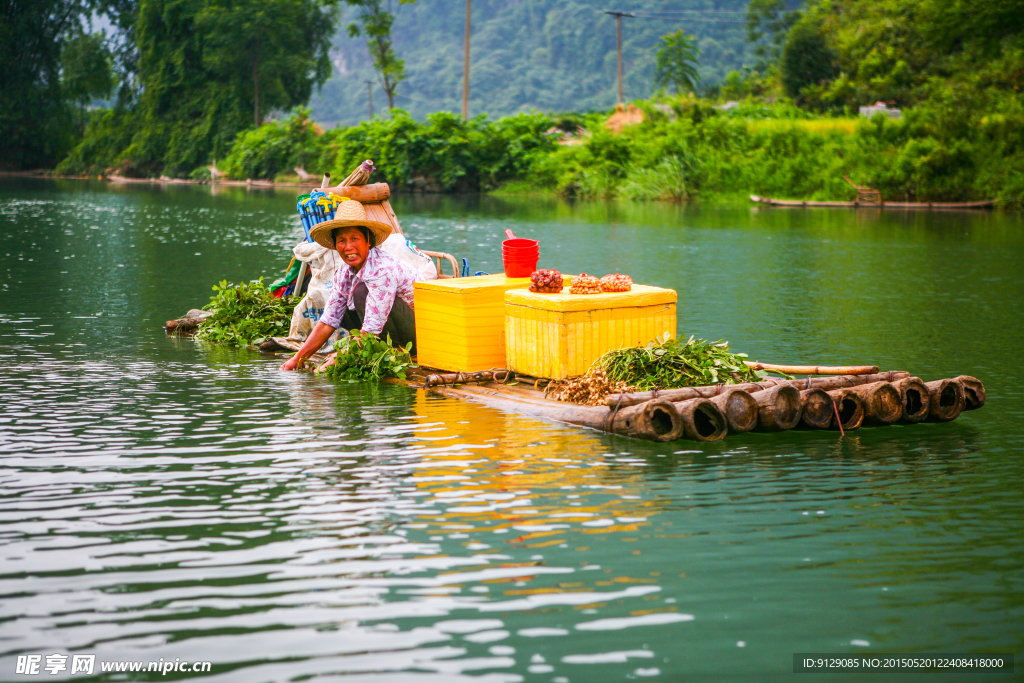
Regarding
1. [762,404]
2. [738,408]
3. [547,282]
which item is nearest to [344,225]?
[547,282]

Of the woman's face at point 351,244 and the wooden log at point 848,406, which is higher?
the woman's face at point 351,244

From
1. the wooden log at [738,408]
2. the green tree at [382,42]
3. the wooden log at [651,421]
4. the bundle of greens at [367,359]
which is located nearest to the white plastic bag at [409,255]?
the bundle of greens at [367,359]

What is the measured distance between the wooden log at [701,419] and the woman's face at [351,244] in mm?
4274

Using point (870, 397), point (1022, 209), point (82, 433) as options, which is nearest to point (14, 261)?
point (82, 433)

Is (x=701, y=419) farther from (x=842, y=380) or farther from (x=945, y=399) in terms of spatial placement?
(x=945, y=399)

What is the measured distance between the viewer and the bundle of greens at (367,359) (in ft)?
40.9

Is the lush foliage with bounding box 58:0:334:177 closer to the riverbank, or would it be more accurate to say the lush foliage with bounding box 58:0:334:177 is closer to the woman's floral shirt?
the riverbank

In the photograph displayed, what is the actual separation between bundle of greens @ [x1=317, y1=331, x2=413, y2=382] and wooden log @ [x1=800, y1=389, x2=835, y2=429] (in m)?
4.51

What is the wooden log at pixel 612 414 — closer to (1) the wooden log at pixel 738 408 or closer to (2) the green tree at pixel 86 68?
(1) the wooden log at pixel 738 408

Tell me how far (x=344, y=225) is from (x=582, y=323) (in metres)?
3.00

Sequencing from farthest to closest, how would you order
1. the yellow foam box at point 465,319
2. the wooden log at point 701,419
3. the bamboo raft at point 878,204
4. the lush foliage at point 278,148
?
the lush foliage at point 278,148 → the bamboo raft at point 878,204 → the yellow foam box at point 465,319 → the wooden log at point 701,419

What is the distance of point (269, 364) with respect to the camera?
13984 mm

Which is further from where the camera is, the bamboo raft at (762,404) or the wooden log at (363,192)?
A: the wooden log at (363,192)

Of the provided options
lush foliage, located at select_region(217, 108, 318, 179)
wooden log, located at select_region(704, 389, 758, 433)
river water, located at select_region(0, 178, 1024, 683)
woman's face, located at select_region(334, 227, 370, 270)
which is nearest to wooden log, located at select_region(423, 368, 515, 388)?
river water, located at select_region(0, 178, 1024, 683)
